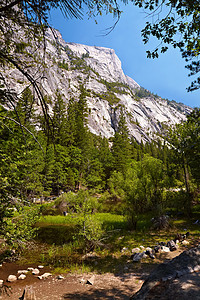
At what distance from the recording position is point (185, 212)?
1345 centimetres

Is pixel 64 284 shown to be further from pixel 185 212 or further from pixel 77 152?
pixel 77 152

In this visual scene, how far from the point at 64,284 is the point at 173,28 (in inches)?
337

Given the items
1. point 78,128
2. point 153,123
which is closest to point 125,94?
point 153,123

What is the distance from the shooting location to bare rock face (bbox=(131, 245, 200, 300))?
209 cm

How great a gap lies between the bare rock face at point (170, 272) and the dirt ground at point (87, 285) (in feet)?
9.34

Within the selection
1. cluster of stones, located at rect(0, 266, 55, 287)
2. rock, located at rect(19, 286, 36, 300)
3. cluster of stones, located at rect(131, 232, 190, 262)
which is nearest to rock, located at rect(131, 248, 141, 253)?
cluster of stones, located at rect(131, 232, 190, 262)

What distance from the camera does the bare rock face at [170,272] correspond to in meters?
2.09

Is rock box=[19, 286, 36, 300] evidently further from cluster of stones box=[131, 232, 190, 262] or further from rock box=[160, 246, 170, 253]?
rock box=[160, 246, 170, 253]

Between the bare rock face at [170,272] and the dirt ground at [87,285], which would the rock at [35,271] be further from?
the bare rock face at [170,272]

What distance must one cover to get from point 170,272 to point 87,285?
4.27 m

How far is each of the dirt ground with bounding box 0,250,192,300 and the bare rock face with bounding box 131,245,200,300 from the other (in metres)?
2.85

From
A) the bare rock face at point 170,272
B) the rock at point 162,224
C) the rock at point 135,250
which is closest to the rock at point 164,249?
the rock at point 135,250

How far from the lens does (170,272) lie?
228cm

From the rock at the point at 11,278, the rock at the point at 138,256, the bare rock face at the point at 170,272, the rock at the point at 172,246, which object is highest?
the bare rock face at the point at 170,272
